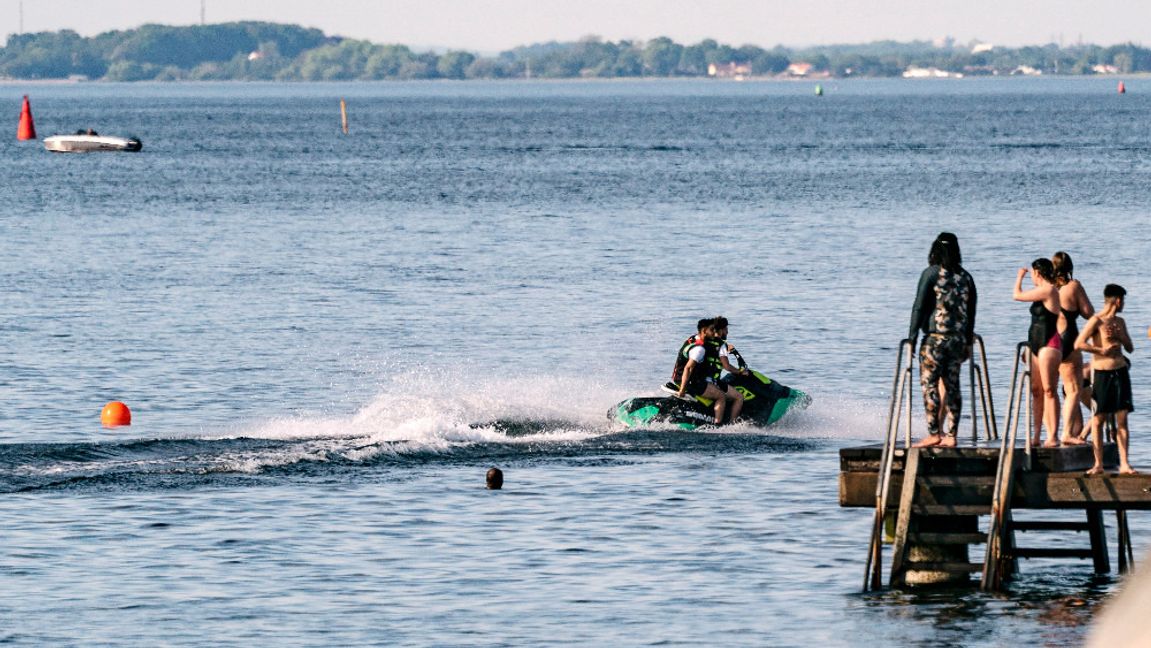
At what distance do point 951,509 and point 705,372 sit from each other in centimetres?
942

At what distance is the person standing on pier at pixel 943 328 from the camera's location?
1798 centimetres

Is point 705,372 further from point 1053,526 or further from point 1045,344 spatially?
point 1045,344

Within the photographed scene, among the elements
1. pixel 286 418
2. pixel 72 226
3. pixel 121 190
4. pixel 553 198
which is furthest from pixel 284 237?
pixel 286 418

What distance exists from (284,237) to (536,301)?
74.4 feet

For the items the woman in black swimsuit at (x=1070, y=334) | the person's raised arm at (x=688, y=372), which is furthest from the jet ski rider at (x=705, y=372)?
the woman in black swimsuit at (x=1070, y=334)

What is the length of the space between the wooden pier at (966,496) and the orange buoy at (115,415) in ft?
45.4

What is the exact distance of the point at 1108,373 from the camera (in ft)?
57.0

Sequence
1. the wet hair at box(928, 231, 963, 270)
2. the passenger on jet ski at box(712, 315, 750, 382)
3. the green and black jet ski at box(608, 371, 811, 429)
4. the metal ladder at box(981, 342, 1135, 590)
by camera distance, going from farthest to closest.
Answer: the green and black jet ski at box(608, 371, 811, 429)
the passenger on jet ski at box(712, 315, 750, 382)
the wet hair at box(928, 231, 963, 270)
the metal ladder at box(981, 342, 1135, 590)

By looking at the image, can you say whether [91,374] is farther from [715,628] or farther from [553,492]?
[715,628]

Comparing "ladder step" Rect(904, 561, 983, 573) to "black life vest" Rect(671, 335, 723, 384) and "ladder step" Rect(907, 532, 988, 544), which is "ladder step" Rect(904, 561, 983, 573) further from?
"black life vest" Rect(671, 335, 723, 384)

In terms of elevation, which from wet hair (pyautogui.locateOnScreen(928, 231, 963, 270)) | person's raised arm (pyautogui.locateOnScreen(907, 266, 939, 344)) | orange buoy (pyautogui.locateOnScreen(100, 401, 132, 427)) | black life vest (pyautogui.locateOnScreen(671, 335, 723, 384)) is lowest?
orange buoy (pyautogui.locateOnScreen(100, 401, 132, 427))

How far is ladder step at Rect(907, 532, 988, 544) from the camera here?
1789cm

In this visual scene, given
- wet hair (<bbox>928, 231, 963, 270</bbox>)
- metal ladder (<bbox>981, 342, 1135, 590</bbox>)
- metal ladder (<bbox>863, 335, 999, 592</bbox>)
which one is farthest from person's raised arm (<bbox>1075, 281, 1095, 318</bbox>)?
wet hair (<bbox>928, 231, 963, 270</bbox>)

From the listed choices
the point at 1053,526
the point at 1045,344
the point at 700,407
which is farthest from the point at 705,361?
the point at 1045,344
